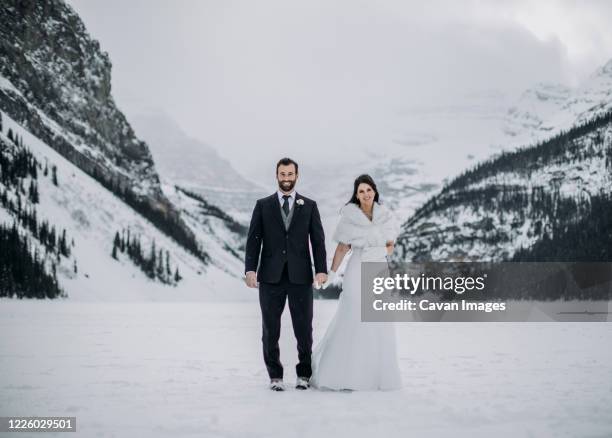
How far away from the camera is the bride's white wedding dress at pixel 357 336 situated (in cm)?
1028

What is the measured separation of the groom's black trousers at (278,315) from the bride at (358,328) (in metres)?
0.34

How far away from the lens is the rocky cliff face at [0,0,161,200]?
14838cm

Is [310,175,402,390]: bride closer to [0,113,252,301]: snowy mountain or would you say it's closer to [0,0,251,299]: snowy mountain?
[0,0,251,299]: snowy mountain

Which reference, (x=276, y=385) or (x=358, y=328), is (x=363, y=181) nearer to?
(x=358, y=328)

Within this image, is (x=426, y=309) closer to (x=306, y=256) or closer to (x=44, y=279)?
(x=44, y=279)

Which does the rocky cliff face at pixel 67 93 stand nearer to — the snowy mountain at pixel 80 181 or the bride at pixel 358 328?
the snowy mountain at pixel 80 181

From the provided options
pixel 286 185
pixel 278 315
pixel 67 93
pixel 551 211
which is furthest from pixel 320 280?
pixel 67 93

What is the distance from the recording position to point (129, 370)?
1298 cm

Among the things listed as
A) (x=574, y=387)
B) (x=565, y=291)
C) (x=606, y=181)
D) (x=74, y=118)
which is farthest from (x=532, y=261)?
(x=574, y=387)

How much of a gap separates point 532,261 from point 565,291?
813 inches

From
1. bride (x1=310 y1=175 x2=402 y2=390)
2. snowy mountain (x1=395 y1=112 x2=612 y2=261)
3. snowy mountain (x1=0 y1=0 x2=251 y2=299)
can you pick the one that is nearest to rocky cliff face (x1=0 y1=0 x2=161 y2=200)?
snowy mountain (x1=0 y1=0 x2=251 y2=299)

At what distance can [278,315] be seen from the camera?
10.6m

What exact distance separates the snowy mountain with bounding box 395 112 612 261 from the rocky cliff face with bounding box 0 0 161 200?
90.8 m

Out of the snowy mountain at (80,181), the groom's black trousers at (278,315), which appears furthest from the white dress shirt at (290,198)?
the snowy mountain at (80,181)
